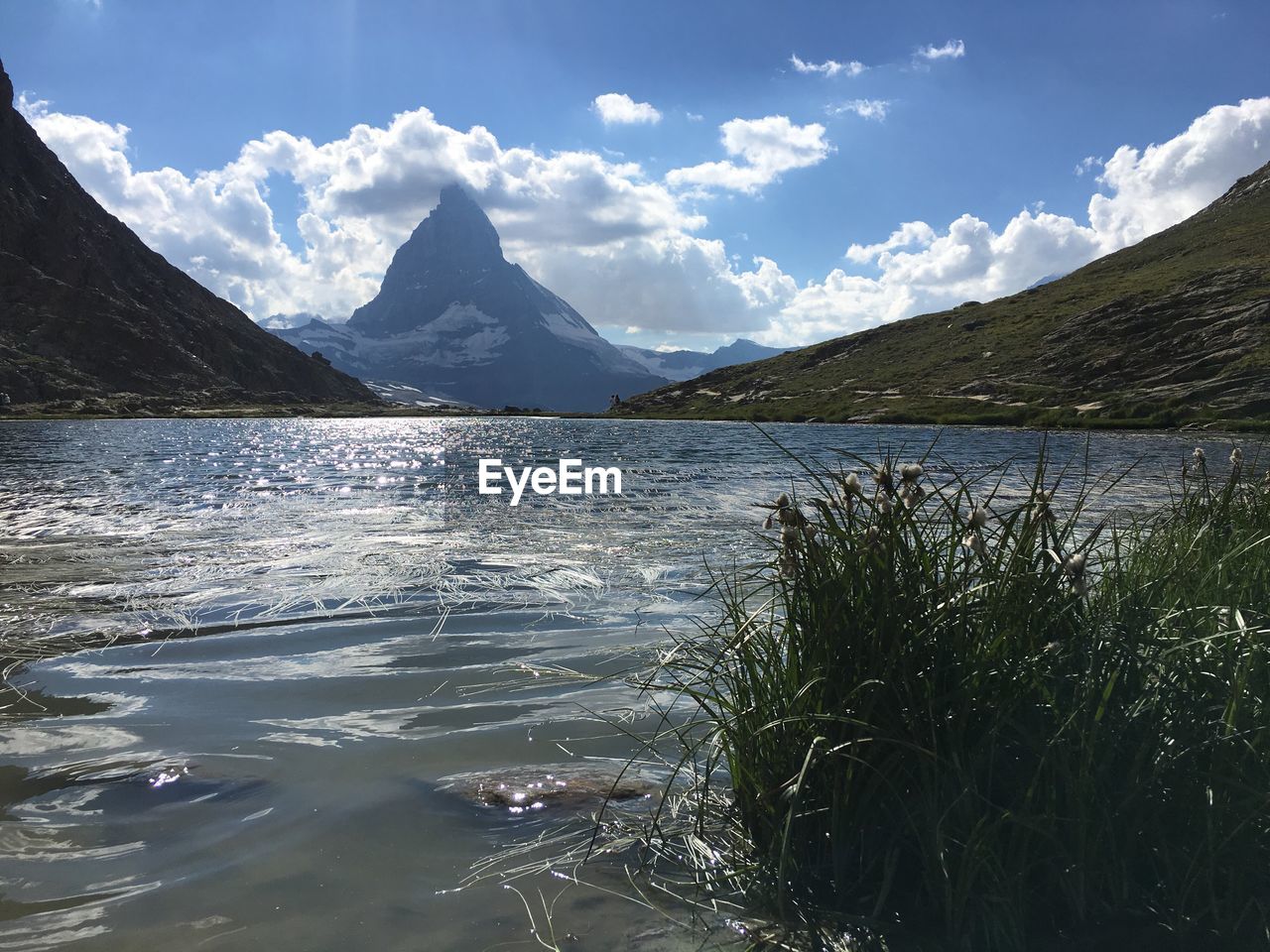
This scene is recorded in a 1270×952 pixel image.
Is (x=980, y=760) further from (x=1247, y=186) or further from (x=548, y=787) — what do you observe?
(x=1247, y=186)

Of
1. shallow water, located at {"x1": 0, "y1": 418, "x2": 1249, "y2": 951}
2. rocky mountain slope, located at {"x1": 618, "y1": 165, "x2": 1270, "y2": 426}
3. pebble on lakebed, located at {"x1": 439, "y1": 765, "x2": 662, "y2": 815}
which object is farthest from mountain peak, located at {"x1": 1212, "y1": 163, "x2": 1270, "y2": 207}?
pebble on lakebed, located at {"x1": 439, "y1": 765, "x2": 662, "y2": 815}

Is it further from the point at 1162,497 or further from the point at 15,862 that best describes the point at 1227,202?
the point at 15,862

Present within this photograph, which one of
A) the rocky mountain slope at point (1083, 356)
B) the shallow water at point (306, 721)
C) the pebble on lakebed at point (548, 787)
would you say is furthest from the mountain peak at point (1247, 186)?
the pebble on lakebed at point (548, 787)

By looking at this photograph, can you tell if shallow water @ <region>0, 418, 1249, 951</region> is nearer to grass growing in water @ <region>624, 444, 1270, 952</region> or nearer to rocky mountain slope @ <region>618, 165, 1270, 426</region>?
grass growing in water @ <region>624, 444, 1270, 952</region>

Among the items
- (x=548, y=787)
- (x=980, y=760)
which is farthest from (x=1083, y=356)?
(x=980, y=760)

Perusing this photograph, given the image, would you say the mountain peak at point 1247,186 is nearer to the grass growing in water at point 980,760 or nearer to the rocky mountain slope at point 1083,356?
the rocky mountain slope at point 1083,356

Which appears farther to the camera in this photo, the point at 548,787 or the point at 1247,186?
the point at 1247,186
